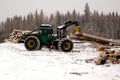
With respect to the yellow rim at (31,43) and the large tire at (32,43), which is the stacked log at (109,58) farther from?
the yellow rim at (31,43)

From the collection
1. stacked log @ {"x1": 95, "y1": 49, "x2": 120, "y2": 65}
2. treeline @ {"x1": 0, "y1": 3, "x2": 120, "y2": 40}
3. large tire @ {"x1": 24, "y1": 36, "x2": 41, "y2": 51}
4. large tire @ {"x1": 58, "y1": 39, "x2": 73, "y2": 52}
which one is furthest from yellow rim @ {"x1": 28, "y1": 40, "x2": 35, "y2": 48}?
treeline @ {"x1": 0, "y1": 3, "x2": 120, "y2": 40}

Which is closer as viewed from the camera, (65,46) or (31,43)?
(65,46)

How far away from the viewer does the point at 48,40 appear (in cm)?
2088

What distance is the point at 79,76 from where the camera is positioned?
995cm

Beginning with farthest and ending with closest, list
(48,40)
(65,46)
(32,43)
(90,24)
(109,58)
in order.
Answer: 1. (90,24)
2. (48,40)
3. (32,43)
4. (65,46)
5. (109,58)

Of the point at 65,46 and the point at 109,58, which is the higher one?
the point at 65,46

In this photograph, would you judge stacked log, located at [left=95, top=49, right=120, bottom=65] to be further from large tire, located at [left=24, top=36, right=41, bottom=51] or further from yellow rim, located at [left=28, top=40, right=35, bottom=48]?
yellow rim, located at [left=28, top=40, right=35, bottom=48]

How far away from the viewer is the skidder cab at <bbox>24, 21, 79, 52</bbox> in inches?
798

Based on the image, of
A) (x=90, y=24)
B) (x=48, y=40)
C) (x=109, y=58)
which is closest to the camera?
(x=109, y=58)

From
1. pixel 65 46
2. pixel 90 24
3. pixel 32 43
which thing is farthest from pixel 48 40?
pixel 90 24

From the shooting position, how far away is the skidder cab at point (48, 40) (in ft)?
66.5

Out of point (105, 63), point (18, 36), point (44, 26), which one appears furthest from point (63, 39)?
point (18, 36)

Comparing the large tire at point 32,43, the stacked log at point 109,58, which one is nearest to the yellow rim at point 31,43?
the large tire at point 32,43

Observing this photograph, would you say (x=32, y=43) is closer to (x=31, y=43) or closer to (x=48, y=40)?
(x=31, y=43)
